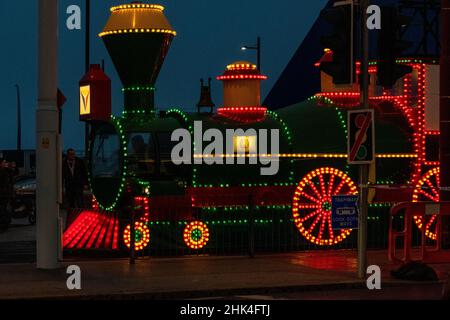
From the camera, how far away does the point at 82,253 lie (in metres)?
18.6

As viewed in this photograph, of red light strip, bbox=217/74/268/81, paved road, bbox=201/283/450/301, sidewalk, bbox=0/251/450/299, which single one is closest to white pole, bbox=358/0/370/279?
sidewalk, bbox=0/251/450/299

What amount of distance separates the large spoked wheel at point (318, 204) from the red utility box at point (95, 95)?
387 centimetres

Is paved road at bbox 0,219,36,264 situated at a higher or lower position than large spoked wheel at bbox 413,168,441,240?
lower

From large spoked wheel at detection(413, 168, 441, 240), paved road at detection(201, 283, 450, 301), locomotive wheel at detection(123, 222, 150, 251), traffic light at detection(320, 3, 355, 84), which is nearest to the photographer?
paved road at detection(201, 283, 450, 301)

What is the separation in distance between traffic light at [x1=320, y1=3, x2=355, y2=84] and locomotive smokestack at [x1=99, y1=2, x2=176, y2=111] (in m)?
5.56

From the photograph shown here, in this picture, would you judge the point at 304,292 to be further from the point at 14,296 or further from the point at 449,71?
the point at 449,71

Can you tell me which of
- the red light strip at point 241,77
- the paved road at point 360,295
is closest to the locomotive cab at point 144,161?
the red light strip at point 241,77

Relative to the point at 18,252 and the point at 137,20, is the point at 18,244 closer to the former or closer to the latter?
the point at 18,252

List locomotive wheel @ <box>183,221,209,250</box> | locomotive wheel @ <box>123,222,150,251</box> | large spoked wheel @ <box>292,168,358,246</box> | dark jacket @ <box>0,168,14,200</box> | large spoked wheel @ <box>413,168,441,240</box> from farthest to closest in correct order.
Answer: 1. dark jacket @ <box>0,168,14,200</box>
2. large spoked wheel @ <box>413,168,441,240</box>
3. large spoked wheel @ <box>292,168,358,246</box>
4. locomotive wheel @ <box>183,221,209,250</box>
5. locomotive wheel @ <box>123,222,150,251</box>

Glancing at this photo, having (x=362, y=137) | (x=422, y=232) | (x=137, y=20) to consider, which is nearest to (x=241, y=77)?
(x=137, y=20)

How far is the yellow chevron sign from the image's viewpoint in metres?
19.8

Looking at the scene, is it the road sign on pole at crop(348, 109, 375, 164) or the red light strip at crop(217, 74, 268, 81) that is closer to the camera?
the road sign on pole at crop(348, 109, 375, 164)

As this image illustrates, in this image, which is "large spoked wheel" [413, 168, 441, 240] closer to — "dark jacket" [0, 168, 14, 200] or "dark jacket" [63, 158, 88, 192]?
"dark jacket" [63, 158, 88, 192]

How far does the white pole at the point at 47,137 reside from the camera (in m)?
16.3
